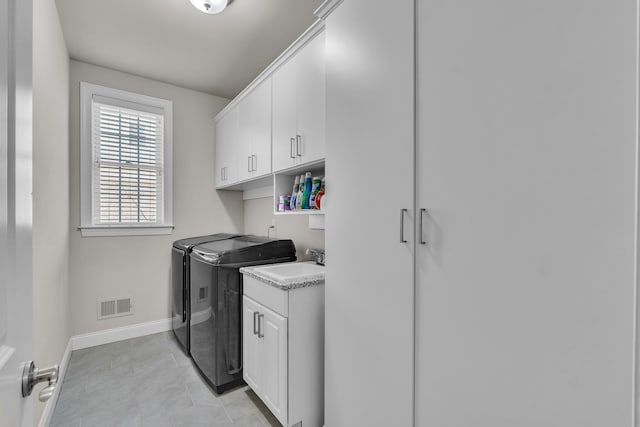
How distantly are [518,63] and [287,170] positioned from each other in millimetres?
1578

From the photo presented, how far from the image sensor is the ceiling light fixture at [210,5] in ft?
6.21

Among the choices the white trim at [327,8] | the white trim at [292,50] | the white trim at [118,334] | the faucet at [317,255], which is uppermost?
the white trim at [292,50]

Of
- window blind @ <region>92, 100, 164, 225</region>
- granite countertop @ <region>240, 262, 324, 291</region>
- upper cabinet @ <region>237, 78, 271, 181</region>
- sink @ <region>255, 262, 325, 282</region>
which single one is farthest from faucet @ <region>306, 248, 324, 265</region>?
window blind @ <region>92, 100, 164, 225</region>

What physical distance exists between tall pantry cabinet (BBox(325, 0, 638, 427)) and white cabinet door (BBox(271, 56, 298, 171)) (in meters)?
0.70

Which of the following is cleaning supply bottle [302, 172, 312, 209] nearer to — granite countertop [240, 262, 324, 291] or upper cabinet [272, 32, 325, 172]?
upper cabinet [272, 32, 325, 172]

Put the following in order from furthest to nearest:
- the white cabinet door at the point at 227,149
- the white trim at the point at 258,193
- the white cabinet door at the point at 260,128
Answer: the white trim at the point at 258,193 → the white cabinet door at the point at 227,149 → the white cabinet door at the point at 260,128

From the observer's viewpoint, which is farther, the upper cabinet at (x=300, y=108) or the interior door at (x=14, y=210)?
the upper cabinet at (x=300, y=108)

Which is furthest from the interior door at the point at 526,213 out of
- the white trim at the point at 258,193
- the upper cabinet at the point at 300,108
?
the white trim at the point at 258,193

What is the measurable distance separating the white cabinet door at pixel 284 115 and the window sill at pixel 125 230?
5.66 ft

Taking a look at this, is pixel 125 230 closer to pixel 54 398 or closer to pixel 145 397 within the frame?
pixel 54 398

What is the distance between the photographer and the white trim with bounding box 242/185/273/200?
10.2 ft

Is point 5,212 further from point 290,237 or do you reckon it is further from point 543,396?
point 290,237

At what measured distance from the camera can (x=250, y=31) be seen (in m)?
2.29

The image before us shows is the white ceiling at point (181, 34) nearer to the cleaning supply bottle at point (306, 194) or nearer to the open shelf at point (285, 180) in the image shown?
the open shelf at point (285, 180)
